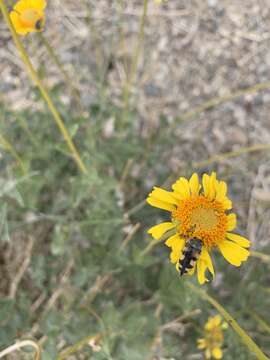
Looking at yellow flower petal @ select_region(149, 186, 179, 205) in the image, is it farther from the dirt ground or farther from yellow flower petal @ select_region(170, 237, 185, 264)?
the dirt ground

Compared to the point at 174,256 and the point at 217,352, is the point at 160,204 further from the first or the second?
the point at 217,352

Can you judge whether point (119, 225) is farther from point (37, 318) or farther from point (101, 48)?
point (101, 48)

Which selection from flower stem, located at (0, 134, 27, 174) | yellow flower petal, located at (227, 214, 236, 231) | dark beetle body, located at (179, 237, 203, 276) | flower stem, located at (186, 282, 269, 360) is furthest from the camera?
flower stem, located at (0, 134, 27, 174)

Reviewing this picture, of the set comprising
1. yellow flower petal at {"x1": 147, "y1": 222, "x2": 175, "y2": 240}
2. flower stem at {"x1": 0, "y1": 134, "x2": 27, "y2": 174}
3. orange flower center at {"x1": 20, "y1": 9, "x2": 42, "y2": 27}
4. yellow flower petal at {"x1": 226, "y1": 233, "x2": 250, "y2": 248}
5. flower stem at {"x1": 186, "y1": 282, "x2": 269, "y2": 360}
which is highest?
orange flower center at {"x1": 20, "y1": 9, "x2": 42, "y2": 27}

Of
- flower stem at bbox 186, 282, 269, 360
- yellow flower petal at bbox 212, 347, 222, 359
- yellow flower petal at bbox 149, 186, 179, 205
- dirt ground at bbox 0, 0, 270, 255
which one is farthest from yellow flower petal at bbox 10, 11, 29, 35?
yellow flower petal at bbox 212, 347, 222, 359

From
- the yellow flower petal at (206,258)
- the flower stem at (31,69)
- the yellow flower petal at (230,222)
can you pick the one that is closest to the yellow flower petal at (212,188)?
the yellow flower petal at (230,222)

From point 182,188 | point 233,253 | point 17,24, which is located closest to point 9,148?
point 17,24

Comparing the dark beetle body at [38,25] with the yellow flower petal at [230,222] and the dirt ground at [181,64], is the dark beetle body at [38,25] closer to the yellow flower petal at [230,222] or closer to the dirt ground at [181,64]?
the yellow flower petal at [230,222]
